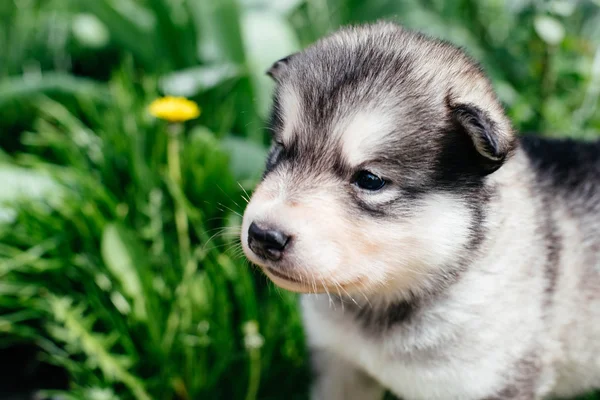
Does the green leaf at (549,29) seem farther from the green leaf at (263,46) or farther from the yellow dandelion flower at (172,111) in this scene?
the yellow dandelion flower at (172,111)

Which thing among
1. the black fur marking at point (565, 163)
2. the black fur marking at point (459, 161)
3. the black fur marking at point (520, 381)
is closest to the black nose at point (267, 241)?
the black fur marking at point (459, 161)

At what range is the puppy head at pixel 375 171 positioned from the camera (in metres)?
1.96

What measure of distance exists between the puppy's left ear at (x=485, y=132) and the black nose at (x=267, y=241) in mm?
628

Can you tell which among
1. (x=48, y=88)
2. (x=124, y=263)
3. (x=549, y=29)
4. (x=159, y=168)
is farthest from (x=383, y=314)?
(x=48, y=88)

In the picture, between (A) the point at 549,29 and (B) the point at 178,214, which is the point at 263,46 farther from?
(A) the point at 549,29

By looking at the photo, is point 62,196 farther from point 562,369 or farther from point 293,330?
point 562,369

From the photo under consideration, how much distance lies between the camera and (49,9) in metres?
4.74

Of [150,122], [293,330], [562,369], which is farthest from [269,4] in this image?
[562,369]

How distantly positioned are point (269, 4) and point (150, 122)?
1270 millimetres

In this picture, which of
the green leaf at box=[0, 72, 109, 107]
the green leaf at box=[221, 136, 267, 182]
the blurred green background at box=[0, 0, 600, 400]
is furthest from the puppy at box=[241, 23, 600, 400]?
the green leaf at box=[0, 72, 109, 107]

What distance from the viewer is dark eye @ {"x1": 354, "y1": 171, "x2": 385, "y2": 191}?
2.04 metres

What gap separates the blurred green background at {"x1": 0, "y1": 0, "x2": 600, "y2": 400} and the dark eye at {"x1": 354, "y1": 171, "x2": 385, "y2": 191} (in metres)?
0.76

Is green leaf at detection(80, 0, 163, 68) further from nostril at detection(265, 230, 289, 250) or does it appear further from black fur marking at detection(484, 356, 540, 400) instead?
black fur marking at detection(484, 356, 540, 400)

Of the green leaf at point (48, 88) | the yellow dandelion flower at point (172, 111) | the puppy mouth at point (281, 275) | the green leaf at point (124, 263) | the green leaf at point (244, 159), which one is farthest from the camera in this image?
the green leaf at point (48, 88)
